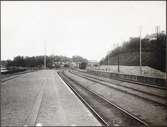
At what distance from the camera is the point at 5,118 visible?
12.0 metres

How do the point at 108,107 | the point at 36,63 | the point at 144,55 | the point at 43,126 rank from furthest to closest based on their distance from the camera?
1. the point at 36,63
2. the point at 144,55
3. the point at 108,107
4. the point at 43,126

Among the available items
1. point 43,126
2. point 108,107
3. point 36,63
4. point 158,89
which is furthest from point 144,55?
point 36,63

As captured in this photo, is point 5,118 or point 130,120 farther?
point 5,118

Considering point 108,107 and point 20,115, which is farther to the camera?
point 108,107

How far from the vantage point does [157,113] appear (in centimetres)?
1284

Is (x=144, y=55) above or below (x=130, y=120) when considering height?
above

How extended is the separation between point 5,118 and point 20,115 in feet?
2.67

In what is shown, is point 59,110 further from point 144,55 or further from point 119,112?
point 144,55

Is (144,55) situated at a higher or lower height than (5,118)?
higher

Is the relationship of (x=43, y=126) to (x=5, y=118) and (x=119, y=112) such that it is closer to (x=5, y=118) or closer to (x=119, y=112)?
(x=5, y=118)

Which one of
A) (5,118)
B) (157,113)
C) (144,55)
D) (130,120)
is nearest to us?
(130,120)

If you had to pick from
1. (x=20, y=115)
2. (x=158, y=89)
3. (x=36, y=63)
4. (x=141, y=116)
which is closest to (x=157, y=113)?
(x=141, y=116)

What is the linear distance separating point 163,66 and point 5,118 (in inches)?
1971

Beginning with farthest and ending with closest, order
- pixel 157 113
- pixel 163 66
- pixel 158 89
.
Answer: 1. pixel 163 66
2. pixel 158 89
3. pixel 157 113
